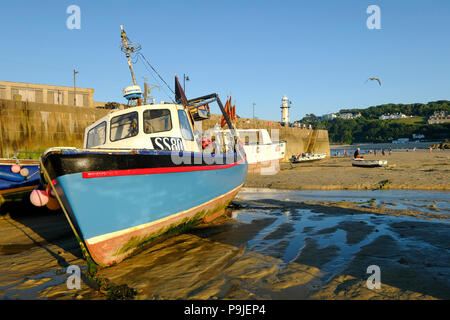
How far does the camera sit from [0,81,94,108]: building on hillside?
97.4 ft

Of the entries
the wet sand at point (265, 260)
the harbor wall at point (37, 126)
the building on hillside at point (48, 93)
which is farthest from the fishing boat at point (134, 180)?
the building on hillside at point (48, 93)

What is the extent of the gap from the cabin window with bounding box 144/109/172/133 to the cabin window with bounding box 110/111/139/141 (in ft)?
0.80

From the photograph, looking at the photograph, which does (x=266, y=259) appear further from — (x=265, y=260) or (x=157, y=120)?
(x=157, y=120)

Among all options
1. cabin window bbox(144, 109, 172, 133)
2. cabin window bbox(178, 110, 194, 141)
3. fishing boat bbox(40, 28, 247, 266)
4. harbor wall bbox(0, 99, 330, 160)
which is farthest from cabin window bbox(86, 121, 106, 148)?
harbor wall bbox(0, 99, 330, 160)

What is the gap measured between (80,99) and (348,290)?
34248mm

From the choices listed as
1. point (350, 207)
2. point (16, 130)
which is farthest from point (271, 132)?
point (350, 207)

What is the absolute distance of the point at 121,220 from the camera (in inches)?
188

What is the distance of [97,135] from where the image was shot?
763 centimetres

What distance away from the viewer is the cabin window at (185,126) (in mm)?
7359

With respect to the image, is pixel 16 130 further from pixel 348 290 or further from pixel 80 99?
pixel 348 290

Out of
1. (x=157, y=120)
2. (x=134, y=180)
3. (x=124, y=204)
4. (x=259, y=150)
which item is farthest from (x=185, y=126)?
(x=259, y=150)

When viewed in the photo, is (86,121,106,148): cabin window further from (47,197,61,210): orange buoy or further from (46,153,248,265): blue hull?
(46,153,248,265): blue hull
